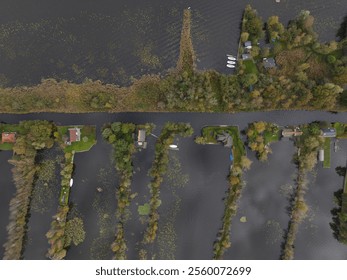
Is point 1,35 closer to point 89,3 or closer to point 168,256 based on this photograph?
point 89,3

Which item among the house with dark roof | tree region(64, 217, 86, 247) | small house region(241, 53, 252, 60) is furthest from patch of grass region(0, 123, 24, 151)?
the house with dark roof

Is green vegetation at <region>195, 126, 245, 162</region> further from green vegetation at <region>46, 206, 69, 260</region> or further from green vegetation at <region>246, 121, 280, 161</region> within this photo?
green vegetation at <region>46, 206, 69, 260</region>

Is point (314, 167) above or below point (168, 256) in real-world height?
above

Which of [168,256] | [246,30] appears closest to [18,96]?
[168,256]

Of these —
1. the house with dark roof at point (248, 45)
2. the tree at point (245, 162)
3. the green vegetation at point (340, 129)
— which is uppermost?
the house with dark roof at point (248, 45)

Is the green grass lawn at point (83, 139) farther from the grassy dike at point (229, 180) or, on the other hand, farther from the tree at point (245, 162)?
the tree at point (245, 162)

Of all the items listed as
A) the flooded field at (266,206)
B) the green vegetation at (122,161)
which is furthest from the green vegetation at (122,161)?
the flooded field at (266,206)
